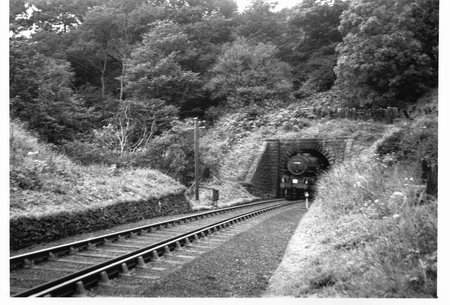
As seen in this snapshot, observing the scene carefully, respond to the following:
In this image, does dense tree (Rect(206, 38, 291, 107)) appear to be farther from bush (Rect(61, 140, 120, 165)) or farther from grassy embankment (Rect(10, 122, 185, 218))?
grassy embankment (Rect(10, 122, 185, 218))

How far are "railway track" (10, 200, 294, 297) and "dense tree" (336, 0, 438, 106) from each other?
7583mm

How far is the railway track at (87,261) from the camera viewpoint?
12.8ft

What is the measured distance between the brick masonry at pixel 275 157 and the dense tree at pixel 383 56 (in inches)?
107

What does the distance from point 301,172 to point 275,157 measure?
5.86ft

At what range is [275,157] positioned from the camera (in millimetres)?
18859

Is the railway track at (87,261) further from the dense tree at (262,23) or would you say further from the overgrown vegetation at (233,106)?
the dense tree at (262,23)

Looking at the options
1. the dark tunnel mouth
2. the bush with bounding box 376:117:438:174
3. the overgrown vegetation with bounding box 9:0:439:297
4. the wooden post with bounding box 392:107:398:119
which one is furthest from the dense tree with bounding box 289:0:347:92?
the bush with bounding box 376:117:438:174

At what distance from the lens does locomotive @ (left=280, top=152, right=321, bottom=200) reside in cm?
1767

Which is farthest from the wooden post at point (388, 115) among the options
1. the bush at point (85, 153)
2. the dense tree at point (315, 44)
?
the bush at point (85, 153)

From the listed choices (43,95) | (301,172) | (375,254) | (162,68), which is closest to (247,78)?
(162,68)

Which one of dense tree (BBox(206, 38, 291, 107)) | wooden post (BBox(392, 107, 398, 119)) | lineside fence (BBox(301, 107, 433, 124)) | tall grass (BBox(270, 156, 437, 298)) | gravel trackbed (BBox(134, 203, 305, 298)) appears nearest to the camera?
tall grass (BBox(270, 156, 437, 298))
